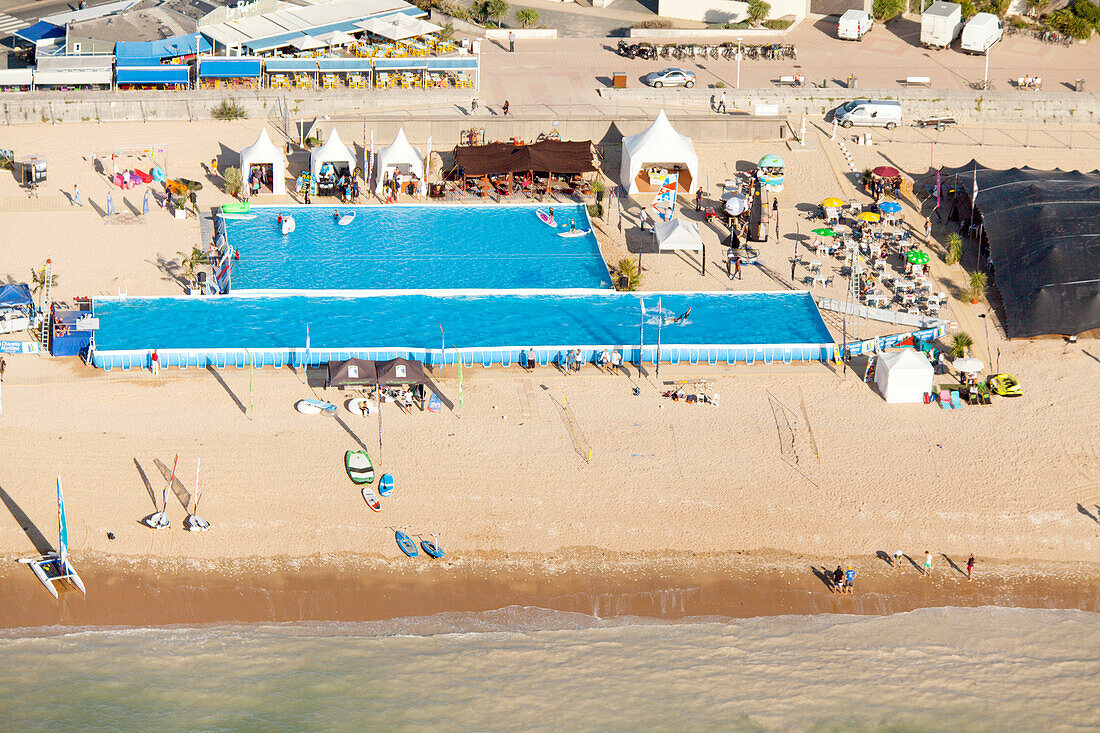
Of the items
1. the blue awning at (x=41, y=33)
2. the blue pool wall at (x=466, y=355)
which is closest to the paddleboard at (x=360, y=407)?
the blue pool wall at (x=466, y=355)

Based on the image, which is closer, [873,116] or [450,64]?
[873,116]

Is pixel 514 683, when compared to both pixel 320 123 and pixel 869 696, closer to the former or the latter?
pixel 869 696

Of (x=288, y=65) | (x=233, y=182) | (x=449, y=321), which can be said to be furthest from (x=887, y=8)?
(x=449, y=321)

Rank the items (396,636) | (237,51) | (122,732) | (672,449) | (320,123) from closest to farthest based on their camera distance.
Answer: (122,732), (396,636), (672,449), (320,123), (237,51)

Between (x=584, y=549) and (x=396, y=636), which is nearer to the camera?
(x=396, y=636)

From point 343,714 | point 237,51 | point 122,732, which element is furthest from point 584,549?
point 237,51

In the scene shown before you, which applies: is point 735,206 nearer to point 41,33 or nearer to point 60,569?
point 60,569
